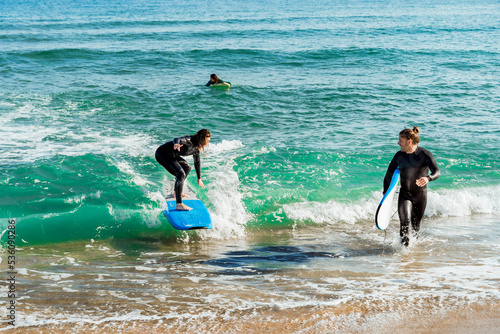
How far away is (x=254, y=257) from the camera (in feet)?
25.5

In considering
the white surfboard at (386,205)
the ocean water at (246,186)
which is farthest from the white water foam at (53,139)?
the white surfboard at (386,205)

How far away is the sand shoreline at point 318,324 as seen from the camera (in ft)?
16.9

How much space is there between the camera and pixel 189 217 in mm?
8711

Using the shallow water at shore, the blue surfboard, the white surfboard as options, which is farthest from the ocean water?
the white surfboard

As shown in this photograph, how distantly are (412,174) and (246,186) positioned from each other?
4918 millimetres

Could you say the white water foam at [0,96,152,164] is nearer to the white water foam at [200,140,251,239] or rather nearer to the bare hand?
the white water foam at [200,140,251,239]

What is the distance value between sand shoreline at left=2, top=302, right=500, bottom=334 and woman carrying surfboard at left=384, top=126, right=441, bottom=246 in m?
2.15

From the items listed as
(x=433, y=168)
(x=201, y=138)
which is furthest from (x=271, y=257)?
(x=433, y=168)

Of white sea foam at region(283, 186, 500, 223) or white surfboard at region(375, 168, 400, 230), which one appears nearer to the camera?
white surfboard at region(375, 168, 400, 230)

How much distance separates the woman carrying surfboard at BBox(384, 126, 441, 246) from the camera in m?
7.14

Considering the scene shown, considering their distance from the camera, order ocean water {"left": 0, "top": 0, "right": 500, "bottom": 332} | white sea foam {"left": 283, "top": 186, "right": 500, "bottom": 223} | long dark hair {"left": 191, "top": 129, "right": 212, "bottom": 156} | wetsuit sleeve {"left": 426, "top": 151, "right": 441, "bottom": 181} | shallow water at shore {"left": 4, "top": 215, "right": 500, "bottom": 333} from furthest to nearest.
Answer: white sea foam {"left": 283, "top": 186, "right": 500, "bottom": 223}, long dark hair {"left": 191, "top": 129, "right": 212, "bottom": 156}, wetsuit sleeve {"left": 426, "top": 151, "right": 441, "bottom": 181}, ocean water {"left": 0, "top": 0, "right": 500, "bottom": 332}, shallow water at shore {"left": 4, "top": 215, "right": 500, "bottom": 333}

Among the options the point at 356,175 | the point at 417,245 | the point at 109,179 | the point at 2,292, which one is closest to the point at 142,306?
the point at 2,292

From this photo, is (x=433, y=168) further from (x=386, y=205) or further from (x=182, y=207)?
(x=182, y=207)

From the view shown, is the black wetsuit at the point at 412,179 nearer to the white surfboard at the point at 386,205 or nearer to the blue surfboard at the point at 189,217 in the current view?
the white surfboard at the point at 386,205
